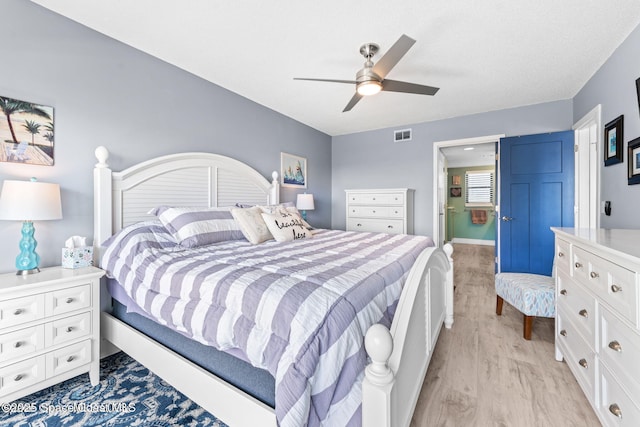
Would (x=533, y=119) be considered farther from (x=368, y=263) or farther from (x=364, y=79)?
(x=368, y=263)

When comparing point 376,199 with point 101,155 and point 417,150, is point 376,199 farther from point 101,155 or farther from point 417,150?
point 101,155

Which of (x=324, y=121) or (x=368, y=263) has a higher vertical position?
(x=324, y=121)

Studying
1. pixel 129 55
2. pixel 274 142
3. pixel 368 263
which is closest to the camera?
pixel 368 263

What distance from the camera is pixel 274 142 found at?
12.0 feet

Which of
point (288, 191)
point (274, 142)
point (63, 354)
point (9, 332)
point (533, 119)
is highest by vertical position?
point (533, 119)

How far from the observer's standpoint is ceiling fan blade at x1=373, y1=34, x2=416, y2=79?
1.70 metres

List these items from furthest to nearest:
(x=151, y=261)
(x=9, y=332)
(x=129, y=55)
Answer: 1. (x=129, y=55)
2. (x=151, y=261)
3. (x=9, y=332)

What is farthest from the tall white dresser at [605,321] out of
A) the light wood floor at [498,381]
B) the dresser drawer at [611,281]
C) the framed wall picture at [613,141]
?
the framed wall picture at [613,141]

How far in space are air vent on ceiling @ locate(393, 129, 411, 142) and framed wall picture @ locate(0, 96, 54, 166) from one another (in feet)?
13.1

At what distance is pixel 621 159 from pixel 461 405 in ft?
7.22

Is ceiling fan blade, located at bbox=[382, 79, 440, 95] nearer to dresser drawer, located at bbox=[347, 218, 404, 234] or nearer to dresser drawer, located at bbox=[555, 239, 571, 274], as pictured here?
dresser drawer, located at bbox=[555, 239, 571, 274]

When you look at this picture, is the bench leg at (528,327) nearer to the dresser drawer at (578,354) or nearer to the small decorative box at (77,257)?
the dresser drawer at (578,354)

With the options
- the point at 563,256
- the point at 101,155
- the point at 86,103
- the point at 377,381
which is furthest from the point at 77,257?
the point at 563,256

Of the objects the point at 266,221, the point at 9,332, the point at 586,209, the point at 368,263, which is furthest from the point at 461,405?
the point at 586,209
